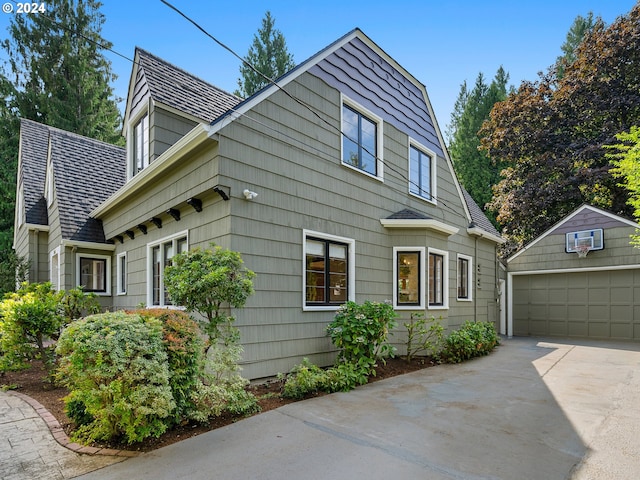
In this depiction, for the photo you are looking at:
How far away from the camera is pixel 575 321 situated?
40.2ft

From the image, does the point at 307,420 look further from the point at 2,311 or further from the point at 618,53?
the point at 618,53

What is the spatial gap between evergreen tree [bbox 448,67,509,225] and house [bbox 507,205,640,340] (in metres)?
8.76

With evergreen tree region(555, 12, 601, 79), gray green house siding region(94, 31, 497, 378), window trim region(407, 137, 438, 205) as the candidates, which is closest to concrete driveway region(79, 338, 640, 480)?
gray green house siding region(94, 31, 497, 378)

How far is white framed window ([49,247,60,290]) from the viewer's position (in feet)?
34.0

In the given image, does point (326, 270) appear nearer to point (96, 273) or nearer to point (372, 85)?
point (372, 85)

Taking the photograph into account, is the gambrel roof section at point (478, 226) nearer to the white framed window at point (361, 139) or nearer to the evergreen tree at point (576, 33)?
the white framed window at point (361, 139)

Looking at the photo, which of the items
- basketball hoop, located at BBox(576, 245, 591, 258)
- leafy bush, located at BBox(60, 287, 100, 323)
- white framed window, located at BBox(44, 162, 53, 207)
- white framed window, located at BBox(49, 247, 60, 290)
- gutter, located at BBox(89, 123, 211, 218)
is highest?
white framed window, located at BBox(44, 162, 53, 207)

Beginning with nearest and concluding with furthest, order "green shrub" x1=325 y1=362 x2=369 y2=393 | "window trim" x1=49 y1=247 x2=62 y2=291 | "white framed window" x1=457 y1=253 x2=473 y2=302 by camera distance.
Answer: "green shrub" x1=325 y1=362 x2=369 y2=393
"window trim" x1=49 y1=247 x2=62 y2=291
"white framed window" x1=457 y1=253 x2=473 y2=302

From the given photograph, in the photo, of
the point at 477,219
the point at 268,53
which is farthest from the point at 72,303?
the point at 268,53

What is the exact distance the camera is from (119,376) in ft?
11.5

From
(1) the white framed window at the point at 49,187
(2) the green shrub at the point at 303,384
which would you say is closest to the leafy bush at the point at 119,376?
(2) the green shrub at the point at 303,384

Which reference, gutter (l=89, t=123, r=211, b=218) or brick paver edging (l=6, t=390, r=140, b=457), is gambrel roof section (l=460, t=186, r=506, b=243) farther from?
brick paver edging (l=6, t=390, r=140, b=457)

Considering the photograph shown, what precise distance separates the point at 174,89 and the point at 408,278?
21.0 feet

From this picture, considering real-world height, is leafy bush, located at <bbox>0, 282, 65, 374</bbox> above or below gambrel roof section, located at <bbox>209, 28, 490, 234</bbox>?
below
